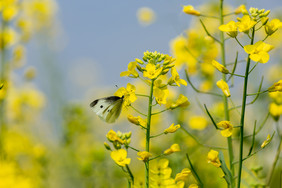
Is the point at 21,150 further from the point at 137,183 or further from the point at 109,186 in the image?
the point at 137,183

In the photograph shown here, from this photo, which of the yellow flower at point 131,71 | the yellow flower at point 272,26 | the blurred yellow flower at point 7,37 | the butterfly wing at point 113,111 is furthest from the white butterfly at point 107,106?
the blurred yellow flower at point 7,37

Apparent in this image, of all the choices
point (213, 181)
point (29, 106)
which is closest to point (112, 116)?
point (213, 181)

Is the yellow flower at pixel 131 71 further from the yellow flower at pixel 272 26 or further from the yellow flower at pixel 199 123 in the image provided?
the yellow flower at pixel 199 123

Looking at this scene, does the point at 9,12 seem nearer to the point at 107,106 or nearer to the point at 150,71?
the point at 107,106

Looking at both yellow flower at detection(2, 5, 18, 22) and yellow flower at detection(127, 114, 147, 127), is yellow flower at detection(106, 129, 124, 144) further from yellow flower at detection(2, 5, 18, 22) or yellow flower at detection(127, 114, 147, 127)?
yellow flower at detection(2, 5, 18, 22)

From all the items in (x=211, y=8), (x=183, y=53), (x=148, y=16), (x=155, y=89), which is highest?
(x=211, y=8)

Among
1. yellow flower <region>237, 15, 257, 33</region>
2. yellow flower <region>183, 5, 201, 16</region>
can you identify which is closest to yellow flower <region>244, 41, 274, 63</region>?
yellow flower <region>237, 15, 257, 33</region>
